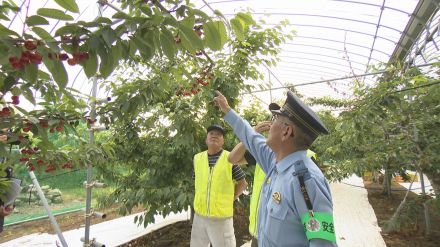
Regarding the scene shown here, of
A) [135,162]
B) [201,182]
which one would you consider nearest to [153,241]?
[135,162]

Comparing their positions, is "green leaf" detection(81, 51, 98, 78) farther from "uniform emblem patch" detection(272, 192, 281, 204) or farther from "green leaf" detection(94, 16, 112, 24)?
"uniform emblem patch" detection(272, 192, 281, 204)

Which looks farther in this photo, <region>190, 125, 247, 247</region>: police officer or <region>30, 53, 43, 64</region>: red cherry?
<region>190, 125, 247, 247</region>: police officer

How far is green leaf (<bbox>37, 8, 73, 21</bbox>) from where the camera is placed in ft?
2.85

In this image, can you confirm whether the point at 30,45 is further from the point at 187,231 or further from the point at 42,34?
the point at 187,231

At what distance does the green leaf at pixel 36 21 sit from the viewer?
857 mm

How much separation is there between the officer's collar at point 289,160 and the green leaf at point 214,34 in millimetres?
645

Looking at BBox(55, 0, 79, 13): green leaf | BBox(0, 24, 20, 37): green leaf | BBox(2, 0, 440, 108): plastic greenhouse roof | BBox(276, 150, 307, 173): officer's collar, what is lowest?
BBox(276, 150, 307, 173): officer's collar

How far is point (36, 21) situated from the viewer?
0.87 m

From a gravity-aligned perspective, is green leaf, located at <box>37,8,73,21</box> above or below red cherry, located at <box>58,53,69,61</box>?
above

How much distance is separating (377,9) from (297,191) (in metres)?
7.58

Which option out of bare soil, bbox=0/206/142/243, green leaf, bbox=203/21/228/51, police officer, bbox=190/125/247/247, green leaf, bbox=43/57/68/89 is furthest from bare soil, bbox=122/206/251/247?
green leaf, bbox=43/57/68/89

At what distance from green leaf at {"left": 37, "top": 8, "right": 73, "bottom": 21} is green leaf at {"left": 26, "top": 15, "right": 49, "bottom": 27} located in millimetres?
14

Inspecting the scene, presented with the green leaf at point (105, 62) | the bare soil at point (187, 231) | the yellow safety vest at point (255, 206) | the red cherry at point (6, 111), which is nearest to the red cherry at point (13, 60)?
the green leaf at point (105, 62)

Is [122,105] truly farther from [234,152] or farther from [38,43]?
[234,152]
